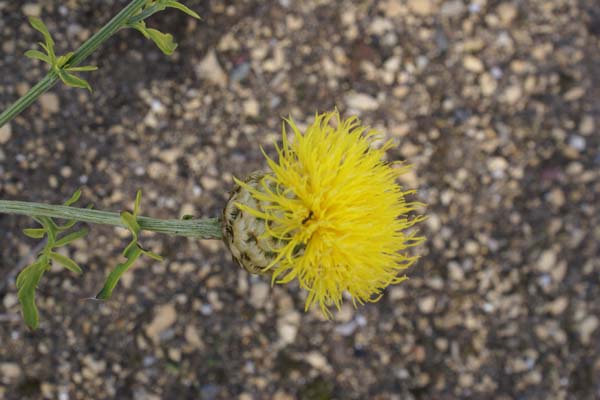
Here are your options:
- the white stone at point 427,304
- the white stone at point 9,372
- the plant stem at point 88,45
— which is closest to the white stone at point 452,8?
the white stone at point 427,304

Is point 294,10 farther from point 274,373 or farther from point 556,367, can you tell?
point 556,367

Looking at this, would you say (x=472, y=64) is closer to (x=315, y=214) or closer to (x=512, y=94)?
(x=512, y=94)

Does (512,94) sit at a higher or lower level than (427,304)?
higher

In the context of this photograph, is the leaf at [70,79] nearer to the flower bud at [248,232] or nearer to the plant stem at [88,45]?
the plant stem at [88,45]

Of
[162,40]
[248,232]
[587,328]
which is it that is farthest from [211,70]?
[587,328]

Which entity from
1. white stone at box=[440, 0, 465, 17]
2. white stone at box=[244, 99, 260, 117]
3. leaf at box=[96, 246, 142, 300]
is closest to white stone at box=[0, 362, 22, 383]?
leaf at box=[96, 246, 142, 300]

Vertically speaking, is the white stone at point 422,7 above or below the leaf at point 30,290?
above
